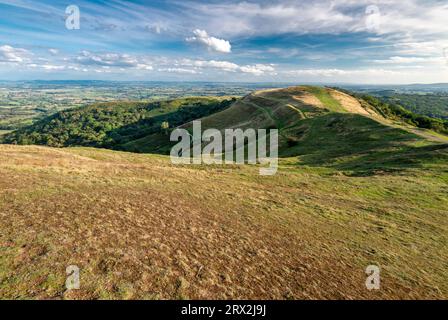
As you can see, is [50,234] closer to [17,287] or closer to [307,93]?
[17,287]

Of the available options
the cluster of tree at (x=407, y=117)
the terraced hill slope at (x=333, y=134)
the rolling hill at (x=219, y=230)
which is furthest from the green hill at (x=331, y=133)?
the rolling hill at (x=219, y=230)

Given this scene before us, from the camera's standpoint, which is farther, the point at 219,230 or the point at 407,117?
the point at 407,117

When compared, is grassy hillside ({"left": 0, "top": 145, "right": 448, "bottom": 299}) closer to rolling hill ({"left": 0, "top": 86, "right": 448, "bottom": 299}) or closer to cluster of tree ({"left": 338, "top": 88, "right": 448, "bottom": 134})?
rolling hill ({"left": 0, "top": 86, "right": 448, "bottom": 299})

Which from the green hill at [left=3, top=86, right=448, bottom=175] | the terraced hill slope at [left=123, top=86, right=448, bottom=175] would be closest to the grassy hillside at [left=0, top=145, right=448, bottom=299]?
the terraced hill slope at [left=123, top=86, right=448, bottom=175]

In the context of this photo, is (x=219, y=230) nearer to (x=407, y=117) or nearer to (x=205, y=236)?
(x=205, y=236)

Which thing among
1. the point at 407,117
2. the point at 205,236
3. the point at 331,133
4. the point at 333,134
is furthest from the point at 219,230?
the point at 407,117
